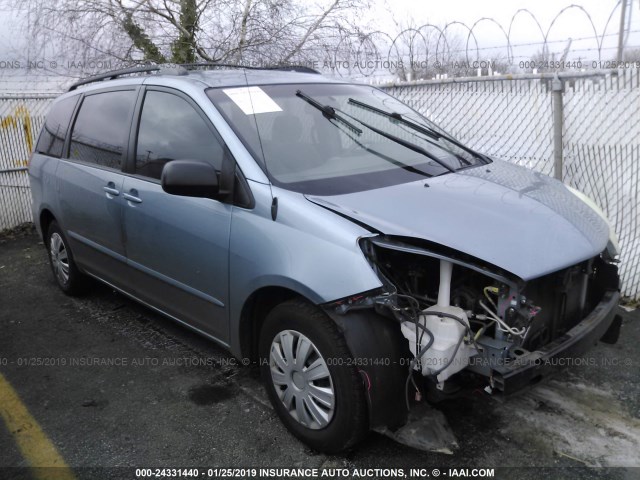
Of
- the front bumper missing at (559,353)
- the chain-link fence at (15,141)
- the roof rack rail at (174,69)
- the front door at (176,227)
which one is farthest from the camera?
the chain-link fence at (15,141)

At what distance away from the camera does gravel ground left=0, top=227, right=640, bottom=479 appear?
2.75 meters

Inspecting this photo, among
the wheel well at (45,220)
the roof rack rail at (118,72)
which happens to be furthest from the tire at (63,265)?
the roof rack rail at (118,72)

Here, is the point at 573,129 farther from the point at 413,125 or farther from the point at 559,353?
the point at 559,353

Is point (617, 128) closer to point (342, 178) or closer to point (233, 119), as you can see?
point (342, 178)

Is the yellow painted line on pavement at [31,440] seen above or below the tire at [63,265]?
below

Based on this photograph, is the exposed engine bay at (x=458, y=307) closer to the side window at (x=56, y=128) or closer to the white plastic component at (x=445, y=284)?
the white plastic component at (x=445, y=284)

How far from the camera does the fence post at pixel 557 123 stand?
15.5ft

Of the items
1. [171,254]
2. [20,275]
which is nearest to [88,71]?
[20,275]

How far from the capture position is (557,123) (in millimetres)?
4770

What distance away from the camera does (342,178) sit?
2.98 metres

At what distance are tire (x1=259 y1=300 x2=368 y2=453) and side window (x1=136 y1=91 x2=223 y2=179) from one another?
0.99 metres

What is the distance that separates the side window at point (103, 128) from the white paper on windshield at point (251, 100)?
937 millimetres

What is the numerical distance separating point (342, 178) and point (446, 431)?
1.40 metres

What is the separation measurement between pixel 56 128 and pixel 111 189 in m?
1.49
